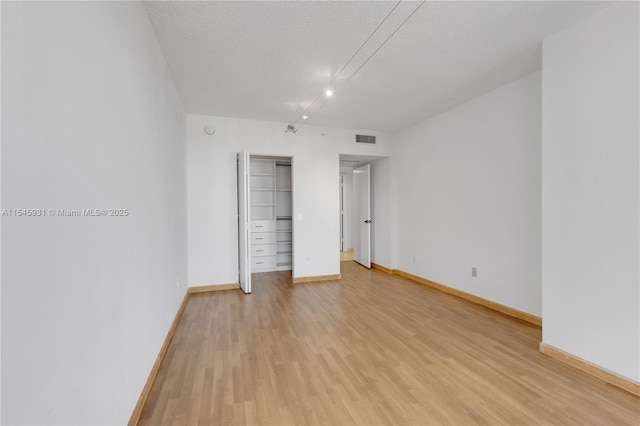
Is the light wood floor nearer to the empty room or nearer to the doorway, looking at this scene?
the empty room

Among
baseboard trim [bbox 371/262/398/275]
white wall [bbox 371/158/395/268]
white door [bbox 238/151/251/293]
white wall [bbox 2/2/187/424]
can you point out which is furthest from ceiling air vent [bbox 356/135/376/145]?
white wall [bbox 2/2/187/424]

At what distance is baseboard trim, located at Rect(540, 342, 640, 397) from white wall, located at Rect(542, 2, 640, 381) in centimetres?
5

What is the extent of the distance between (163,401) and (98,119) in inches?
73.5

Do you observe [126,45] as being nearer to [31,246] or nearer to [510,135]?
[31,246]

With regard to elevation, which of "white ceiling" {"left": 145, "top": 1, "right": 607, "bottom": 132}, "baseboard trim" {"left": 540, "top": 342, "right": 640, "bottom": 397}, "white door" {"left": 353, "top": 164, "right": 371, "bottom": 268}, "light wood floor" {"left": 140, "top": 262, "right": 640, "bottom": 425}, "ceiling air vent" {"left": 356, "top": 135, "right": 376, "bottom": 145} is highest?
"white ceiling" {"left": 145, "top": 1, "right": 607, "bottom": 132}

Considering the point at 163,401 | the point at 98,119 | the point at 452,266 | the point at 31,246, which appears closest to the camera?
the point at 31,246

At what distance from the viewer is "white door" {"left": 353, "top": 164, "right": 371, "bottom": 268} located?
611cm

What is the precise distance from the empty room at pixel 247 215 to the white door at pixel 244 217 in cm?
7

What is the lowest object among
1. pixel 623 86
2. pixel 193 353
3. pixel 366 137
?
pixel 193 353

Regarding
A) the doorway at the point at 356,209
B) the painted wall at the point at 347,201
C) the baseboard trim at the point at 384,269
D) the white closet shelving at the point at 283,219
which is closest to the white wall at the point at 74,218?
the white closet shelving at the point at 283,219

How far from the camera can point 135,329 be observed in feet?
5.68

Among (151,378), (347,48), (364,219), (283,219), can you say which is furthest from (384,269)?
(151,378)

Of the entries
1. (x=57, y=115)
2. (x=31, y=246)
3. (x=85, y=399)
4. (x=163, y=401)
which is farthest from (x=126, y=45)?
(x=163, y=401)

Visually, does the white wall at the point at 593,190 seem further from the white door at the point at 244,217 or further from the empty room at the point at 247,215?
the white door at the point at 244,217
